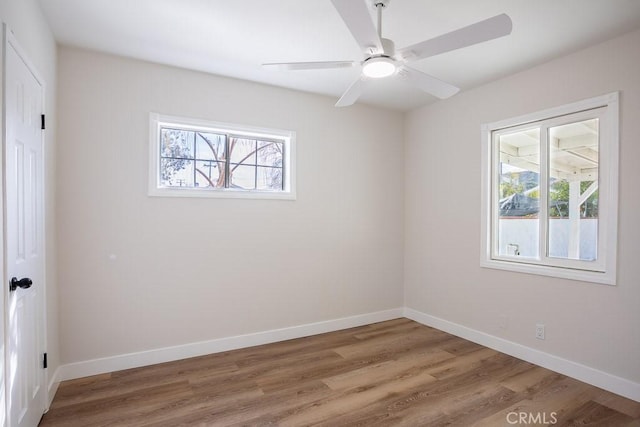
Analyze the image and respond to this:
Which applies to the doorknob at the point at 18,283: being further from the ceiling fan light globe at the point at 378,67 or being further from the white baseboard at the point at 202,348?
the ceiling fan light globe at the point at 378,67

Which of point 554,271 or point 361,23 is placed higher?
point 361,23

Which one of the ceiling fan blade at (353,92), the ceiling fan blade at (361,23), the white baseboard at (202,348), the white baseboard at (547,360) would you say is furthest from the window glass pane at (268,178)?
the white baseboard at (547,360)

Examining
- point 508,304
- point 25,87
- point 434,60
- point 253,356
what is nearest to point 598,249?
point 508,304

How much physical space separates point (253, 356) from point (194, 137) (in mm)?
2206

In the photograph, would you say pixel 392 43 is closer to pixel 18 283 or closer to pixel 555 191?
pixel 555 191

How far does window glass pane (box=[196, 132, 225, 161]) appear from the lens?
3398mm

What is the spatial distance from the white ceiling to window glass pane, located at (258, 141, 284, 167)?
30.1 inches

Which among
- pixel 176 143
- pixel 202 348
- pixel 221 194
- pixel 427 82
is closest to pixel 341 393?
pixel 202 348

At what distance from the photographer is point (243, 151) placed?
3609mm

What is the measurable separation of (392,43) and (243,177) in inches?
84.9

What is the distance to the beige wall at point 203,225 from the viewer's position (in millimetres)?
2828

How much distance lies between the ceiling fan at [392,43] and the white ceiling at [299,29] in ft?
1.54

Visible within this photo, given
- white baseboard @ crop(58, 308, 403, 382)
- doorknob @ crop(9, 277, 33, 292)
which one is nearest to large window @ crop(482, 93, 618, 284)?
white baseboard @ crop(58, 308, 403, 382)

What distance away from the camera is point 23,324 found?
1944mm
